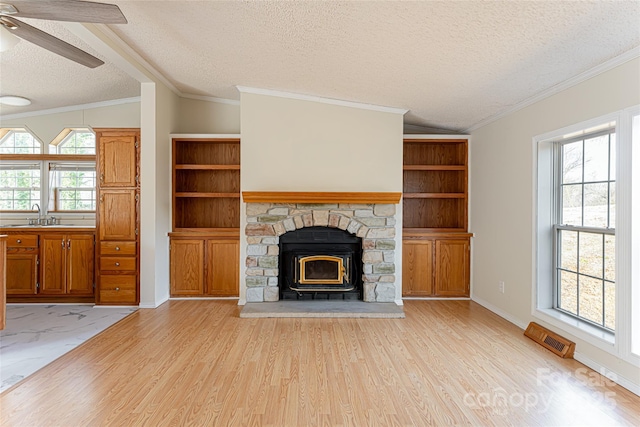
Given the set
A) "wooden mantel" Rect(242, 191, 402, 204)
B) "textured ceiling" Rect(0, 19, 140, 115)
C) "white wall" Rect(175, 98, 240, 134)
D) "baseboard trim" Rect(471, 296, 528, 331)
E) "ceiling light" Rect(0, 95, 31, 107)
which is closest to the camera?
"textured ceiling" Rect(0, 19, 140, 115)

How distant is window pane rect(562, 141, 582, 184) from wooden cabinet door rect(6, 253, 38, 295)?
6.04 meters

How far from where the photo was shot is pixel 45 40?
7.88ft

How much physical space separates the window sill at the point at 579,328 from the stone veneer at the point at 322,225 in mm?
1695

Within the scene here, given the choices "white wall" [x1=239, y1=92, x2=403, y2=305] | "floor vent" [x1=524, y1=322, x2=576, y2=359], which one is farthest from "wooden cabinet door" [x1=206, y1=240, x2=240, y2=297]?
"floor vent" [x1=524, y1=322, x2=576, y2=359]

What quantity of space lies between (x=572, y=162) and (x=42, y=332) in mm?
5313

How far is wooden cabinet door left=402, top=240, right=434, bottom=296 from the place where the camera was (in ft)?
16.1

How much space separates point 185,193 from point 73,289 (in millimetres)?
1809

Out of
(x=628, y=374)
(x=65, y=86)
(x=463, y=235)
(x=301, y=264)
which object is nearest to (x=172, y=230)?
(x=301, y=264)

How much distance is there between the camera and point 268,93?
4.51 metres

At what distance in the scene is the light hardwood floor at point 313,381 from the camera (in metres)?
2.08

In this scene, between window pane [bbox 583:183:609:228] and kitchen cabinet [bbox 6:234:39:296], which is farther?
kitchen cabinet [bbox 6:234:39:296]

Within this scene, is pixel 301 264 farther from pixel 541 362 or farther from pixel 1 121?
pixel 1 121

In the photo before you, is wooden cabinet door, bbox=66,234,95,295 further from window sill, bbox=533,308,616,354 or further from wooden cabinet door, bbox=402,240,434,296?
window sill, bbox=533,308,616,354

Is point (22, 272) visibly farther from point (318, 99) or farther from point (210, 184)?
point (318, 99)
